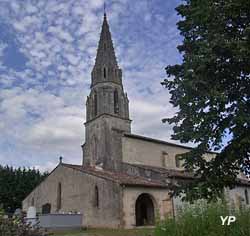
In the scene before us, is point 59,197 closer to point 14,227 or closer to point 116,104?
point 116,104

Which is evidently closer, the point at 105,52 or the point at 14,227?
the point at 14,227

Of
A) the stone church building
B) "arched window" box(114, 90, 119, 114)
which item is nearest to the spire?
the stone church building

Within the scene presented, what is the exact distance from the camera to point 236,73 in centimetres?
1430

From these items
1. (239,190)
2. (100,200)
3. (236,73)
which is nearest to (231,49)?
(236,73)

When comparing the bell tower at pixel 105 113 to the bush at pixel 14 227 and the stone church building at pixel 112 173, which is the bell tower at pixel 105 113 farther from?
the bush at pixel 14 227

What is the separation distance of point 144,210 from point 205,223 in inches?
892

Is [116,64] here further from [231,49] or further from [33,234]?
[33,234]

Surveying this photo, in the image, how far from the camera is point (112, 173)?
31594mm

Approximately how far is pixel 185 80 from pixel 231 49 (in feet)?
7.73

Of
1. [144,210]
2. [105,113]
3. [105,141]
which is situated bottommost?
[144,210]

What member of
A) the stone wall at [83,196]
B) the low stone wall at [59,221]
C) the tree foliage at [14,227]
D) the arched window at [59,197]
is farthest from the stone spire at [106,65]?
the tree foliage at [14,227]

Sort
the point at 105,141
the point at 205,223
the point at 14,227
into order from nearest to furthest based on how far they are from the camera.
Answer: the point at 205,223
the point at 14,227
the point at 105,141
